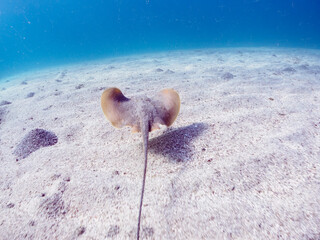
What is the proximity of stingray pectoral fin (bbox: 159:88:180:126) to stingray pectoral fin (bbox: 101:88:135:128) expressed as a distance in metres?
0.54

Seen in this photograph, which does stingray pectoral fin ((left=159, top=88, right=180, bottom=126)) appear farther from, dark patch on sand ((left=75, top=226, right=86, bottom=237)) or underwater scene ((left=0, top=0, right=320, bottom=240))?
dark patch on sand ((left=75, top=226, right=86, bottom=237))

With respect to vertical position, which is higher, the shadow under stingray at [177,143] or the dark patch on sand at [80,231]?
the shadow under stingray at [177,143]

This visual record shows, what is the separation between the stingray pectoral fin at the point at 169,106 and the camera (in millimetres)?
2701

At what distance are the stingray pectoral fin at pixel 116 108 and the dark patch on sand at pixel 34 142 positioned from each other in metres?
1.65

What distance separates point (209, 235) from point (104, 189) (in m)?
1.44

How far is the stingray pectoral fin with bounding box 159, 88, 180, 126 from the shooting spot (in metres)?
2.70

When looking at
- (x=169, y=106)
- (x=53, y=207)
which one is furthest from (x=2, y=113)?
(x=169, y=106)

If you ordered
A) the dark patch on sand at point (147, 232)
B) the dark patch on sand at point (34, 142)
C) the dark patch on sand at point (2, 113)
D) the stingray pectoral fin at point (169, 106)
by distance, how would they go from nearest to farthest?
the dark patch on sand at point (147, 232)
the stingray pectoral fin at point (169, 106)
the dark patch on sand at point (34, 142)
the dark patch on sand at point (2, 113)

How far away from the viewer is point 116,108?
2906 millimetres

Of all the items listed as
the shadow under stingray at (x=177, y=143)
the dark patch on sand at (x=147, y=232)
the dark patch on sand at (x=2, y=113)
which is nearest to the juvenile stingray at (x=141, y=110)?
the shadow under stingray at (x=177, y=143)

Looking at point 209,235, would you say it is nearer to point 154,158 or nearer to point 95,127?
point 154,158

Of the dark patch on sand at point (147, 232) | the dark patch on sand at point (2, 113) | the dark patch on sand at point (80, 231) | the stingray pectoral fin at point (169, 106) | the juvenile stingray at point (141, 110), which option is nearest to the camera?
the dark patch on sand at point (147, 232)

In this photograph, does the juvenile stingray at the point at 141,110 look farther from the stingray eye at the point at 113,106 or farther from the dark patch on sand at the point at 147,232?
the dark patch on sand at the point at 147,232

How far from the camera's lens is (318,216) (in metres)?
1.67
